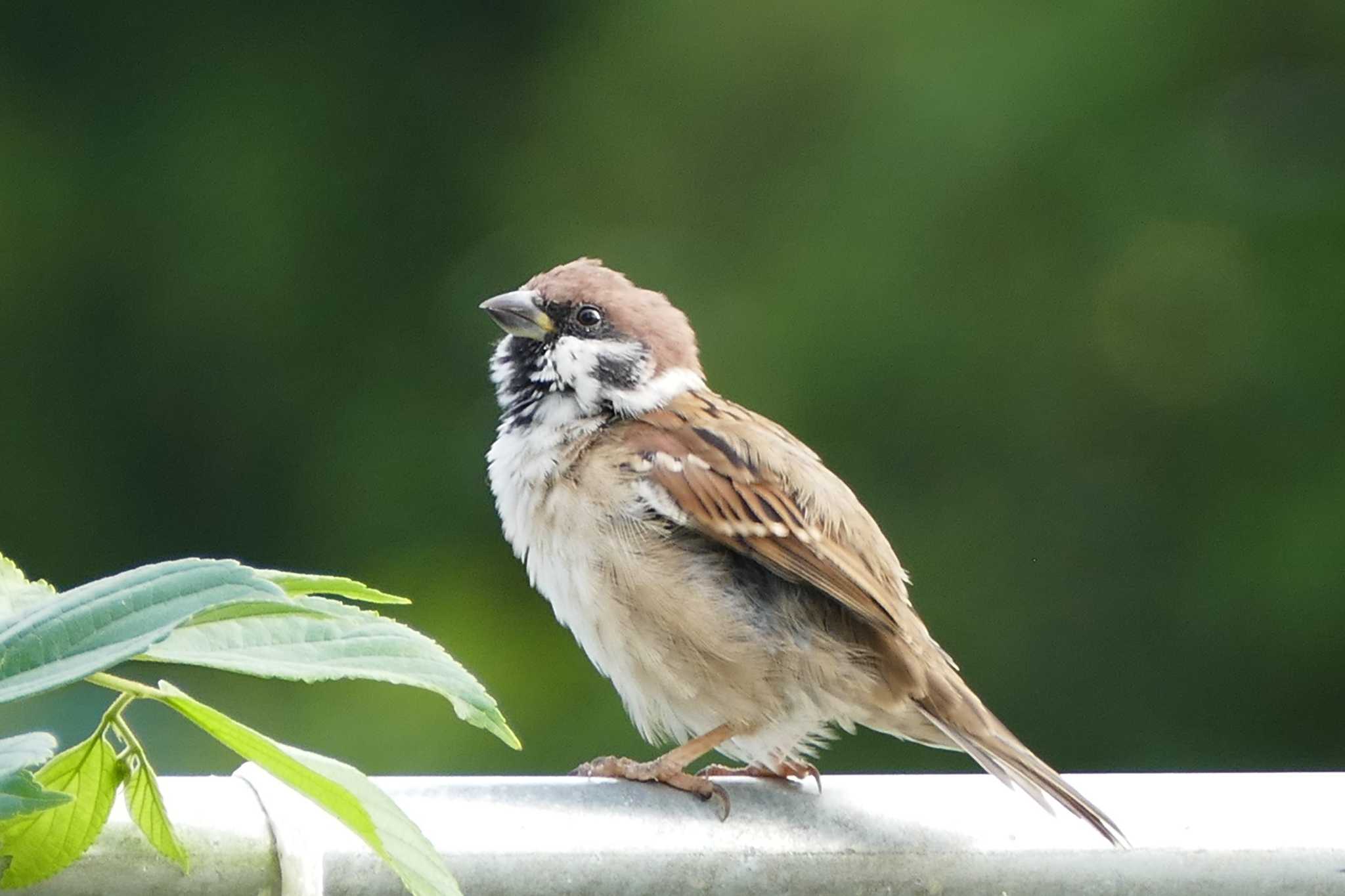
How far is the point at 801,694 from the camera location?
83.7 inches

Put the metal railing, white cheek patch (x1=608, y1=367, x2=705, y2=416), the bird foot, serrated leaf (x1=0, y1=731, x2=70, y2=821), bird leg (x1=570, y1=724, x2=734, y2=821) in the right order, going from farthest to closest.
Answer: white cheek patch (x1=608, y1=367, x2=705, y2=416) < bird leg (x1=570, y1=724, x2=734, y2=821) < the bird foot < the metal railing < serrated leaf (x1=0, y1=731, x2=70, y2=821)

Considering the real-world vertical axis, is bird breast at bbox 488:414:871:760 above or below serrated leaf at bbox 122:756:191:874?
above

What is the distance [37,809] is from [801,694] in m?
1.58

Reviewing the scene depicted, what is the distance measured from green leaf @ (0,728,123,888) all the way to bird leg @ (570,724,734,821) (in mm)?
834

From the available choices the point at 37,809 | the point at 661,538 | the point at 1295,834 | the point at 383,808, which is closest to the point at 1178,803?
the point at 1295,834

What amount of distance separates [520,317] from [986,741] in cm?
96

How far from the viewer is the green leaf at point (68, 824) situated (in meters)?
0.77

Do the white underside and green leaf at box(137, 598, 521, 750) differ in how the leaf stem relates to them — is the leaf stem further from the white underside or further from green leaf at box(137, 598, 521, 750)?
the white underside

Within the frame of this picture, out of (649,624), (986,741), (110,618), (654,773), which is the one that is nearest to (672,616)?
(649,624)

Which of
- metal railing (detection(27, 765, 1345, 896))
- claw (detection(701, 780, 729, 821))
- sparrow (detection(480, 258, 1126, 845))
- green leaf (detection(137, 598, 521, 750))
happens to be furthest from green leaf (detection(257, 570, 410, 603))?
sparrow (detection(480, 258, 1126, 845))

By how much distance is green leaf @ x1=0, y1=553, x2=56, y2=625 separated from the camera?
73 cm

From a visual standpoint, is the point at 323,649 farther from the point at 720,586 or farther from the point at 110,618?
the point at 720,586

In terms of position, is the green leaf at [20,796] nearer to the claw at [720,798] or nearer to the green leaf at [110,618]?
the green leaf at [110,618]

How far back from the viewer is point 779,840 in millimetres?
1229
